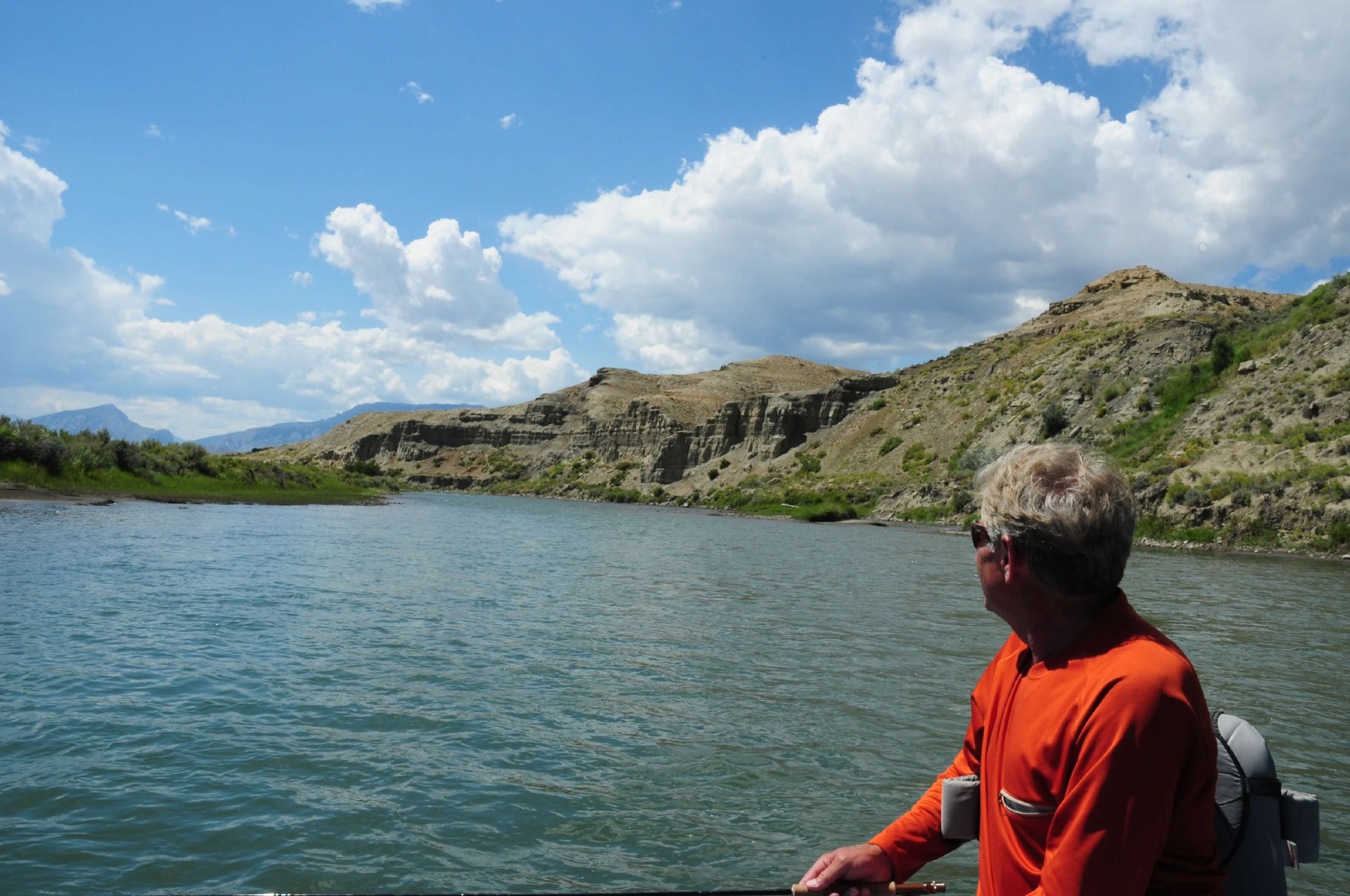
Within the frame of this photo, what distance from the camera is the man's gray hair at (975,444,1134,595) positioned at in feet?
8.76

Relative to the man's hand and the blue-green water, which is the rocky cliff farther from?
the man's hand

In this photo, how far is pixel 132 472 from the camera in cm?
3756

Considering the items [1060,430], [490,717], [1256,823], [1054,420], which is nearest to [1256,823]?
[1256,823]

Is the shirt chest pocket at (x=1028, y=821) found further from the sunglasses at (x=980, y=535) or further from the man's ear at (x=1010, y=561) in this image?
the sunglasses at (x=980, y=535)

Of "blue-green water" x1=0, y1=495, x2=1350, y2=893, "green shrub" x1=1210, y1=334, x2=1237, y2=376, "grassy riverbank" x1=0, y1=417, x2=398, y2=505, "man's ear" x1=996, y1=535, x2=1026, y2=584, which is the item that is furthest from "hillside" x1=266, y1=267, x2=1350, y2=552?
"man's ear" x1=996, y1=535, x2=1026, y2=584

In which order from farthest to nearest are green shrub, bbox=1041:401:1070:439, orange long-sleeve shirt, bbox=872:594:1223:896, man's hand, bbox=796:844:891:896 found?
green shrub, bbox=1041:401:1070:439
man's hand, bbox=796:844:891:896
orange long-sleeve shirt, bbox=872:594:1223:896

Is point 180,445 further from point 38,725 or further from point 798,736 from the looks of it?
point 798,736

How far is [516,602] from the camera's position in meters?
16.3

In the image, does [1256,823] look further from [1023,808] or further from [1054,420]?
[1054,420]

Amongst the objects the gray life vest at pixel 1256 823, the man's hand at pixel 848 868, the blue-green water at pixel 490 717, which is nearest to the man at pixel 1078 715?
the gray life vest at pixel 1256 823

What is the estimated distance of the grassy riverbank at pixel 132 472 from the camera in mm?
31641

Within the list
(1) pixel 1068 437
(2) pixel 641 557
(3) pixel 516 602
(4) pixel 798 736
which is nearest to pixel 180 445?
(2) pixel 641 557

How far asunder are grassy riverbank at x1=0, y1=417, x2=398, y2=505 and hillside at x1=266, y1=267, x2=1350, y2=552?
3395cm

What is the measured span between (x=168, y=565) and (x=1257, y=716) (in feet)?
61.1
